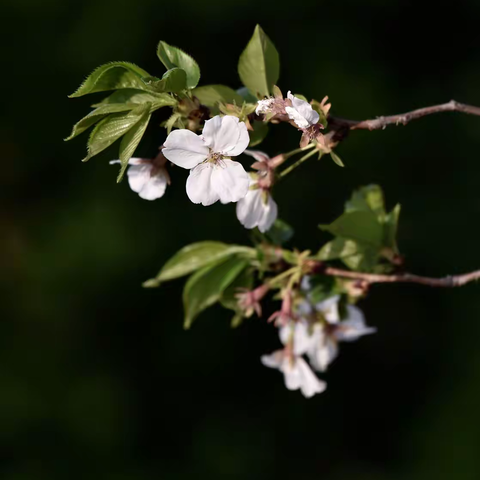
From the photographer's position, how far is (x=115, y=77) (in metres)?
0.71

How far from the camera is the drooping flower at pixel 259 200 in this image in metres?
0.76

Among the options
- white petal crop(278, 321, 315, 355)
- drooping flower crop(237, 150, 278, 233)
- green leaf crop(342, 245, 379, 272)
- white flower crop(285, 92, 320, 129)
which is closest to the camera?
white flower crop(285, 92, 320, 129)

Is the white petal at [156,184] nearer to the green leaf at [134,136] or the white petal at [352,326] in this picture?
the green leaf at [134,136]

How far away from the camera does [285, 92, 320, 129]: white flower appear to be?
0.65 m

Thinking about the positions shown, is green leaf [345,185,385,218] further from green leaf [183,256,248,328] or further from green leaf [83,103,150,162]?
green leaf [83,103,150,162]

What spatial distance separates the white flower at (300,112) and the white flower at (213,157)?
40mm

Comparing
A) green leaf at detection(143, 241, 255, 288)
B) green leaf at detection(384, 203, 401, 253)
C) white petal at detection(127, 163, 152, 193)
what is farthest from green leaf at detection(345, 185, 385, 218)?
white petal at detection(127, 163, 152, 193)

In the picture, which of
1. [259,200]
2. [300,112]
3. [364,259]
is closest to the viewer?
[300,112]

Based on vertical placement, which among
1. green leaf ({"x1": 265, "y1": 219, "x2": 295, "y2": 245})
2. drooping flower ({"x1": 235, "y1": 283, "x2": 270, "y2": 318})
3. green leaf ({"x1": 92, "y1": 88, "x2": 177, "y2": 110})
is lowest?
drooping flower ({"x1": 235, "y1": 283, "x2": 270, "y2": 318})

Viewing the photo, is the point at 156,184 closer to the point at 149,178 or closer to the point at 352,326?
the point at 149,178

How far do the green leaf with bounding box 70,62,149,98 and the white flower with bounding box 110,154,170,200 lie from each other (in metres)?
0.10

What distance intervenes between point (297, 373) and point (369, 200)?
0.77 feet

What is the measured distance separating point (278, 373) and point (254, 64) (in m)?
2.27

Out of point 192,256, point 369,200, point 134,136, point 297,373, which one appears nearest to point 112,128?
point 134,136
